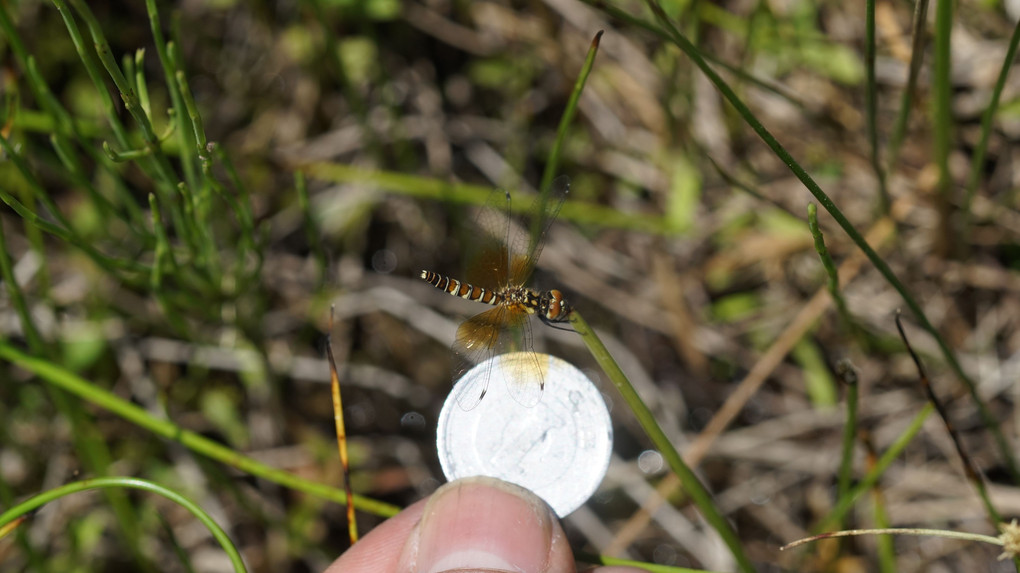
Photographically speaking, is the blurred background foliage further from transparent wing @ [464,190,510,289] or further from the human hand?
the human hand

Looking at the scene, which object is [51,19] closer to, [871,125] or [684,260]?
[684,260]

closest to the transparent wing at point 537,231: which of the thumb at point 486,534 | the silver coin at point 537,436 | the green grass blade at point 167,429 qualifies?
the silver coin at point 537,436

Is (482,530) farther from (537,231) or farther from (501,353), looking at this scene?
(537,231)

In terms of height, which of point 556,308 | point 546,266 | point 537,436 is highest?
point 546,266

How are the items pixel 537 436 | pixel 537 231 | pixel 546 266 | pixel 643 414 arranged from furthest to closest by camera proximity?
pixel 546 266, pixel 537 231, pixel 537 436, pixel 643 414

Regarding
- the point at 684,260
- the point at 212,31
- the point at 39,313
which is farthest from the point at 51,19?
the point at 684,260

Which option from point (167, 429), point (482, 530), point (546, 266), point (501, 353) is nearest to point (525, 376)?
point (501, 353)

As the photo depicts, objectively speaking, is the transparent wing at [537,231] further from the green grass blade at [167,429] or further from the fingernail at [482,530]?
the green grass blade at [167,429]
